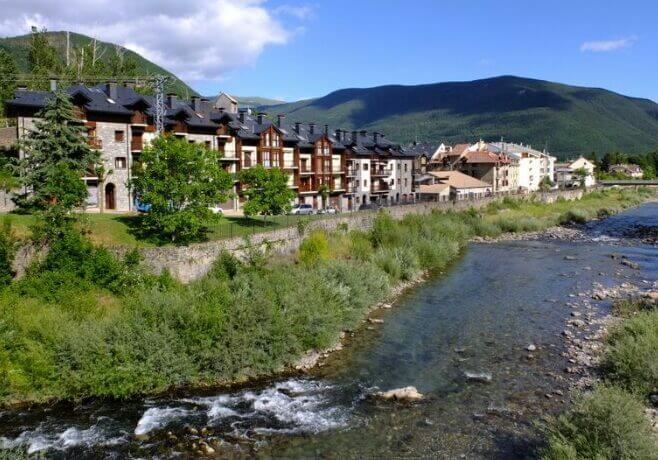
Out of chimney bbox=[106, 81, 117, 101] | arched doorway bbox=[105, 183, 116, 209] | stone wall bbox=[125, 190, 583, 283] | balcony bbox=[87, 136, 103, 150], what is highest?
chimney bbox=[106, 81, 117, 101]

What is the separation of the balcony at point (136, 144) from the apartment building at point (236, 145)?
0.04 m

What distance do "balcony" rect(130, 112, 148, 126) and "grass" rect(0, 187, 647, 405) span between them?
18.6m

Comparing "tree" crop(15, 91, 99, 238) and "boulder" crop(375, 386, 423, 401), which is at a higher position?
"tree" crop(15, 91, 99, 238)

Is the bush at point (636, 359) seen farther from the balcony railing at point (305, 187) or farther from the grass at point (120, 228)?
the balcony railing at point (305, 187)

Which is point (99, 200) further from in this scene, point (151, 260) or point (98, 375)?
point (98, 375)

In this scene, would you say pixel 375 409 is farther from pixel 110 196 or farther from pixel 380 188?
pixel 380 188

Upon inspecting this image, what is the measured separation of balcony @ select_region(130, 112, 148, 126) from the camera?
4456 cm

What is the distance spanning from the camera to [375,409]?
1945 cm

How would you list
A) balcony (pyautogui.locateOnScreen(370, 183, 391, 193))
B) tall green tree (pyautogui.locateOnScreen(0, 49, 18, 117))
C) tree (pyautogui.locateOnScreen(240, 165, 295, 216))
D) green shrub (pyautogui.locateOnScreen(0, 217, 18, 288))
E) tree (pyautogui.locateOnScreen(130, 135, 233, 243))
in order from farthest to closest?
balcony (pyautogui.locateOnScreen(370, 183, 391, 193)) < tall green tree (pyautogui.locateOnScreen(0, 49, 18, 117)) < tree (pyautogui.locateOnScreen(240, 165, 295, 216)) < tree (pyautogui.locateOnScreen(130, 135, 233, 243)) < green shrub (pyautogui.locateOnScreen(0, 217, 18, 288))

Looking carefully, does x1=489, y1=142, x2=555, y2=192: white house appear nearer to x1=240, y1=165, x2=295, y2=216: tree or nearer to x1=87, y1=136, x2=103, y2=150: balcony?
x1=240, y1=165, x2=295, y2=216: tree

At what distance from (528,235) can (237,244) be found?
43479 mm

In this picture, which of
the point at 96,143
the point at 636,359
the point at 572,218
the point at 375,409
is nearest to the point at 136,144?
the point at 96,143

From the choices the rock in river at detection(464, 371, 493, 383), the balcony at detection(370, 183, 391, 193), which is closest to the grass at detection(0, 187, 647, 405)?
the rock in river at detection(464, 371, 493, 383)

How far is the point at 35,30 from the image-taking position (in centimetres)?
7544
